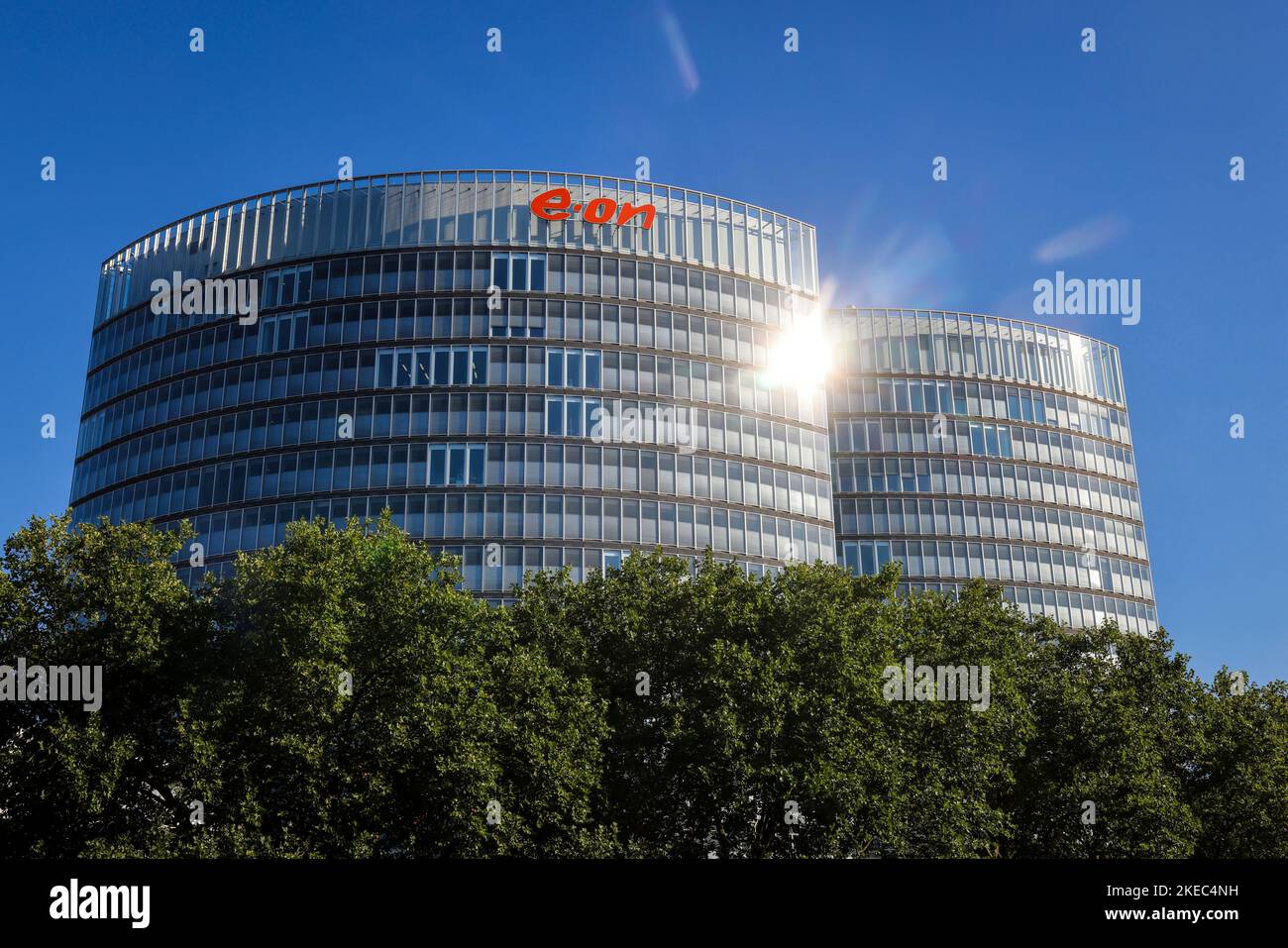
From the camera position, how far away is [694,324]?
288 feet

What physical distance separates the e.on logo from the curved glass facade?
1186 inches

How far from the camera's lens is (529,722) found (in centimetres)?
4000

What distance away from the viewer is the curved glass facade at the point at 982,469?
10450cm

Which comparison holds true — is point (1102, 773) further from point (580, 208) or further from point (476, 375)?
point (580, 208)

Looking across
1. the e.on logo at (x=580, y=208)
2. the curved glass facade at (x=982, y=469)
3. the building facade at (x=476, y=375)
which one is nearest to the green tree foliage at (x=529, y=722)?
the building facade at (x=476, y=375)

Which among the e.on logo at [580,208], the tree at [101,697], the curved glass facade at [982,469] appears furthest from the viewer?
the curved glass facade at [982,469]

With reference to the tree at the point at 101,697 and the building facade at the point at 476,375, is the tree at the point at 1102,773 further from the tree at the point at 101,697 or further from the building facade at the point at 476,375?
the tree at the point at 101,697

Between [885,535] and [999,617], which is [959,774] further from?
[885,535]

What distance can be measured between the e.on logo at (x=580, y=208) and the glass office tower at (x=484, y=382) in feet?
0.71

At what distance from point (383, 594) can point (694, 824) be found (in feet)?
48.0

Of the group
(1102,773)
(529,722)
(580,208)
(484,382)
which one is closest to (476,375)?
(484,382)

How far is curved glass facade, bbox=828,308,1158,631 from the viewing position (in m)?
104

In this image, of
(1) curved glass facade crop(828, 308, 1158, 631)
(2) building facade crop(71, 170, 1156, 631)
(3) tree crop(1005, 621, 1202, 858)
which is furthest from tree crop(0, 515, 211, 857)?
(1) curved glass facade crop(828, 308, 1158, 631)
